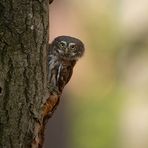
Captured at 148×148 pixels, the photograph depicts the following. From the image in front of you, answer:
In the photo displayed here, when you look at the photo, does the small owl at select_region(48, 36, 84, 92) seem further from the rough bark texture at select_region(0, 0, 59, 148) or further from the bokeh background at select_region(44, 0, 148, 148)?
the bokeh background at select_region(44, 0, 148, 148)

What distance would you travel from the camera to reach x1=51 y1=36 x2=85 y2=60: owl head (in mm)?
3756

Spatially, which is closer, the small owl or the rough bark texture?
the rough bark texture

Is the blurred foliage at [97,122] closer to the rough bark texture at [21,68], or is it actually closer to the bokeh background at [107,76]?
the bokeh background at [107,76]

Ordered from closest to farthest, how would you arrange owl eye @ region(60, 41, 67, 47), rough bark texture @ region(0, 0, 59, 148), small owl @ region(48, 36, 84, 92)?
1. rough bark texture @ region(0, 0, 59, 148)
2. small owl @ region(48, 36, 84, 92)
3. owl eye @ region(60, 41, 67, 47)

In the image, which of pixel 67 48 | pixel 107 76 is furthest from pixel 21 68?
pixel 107 76

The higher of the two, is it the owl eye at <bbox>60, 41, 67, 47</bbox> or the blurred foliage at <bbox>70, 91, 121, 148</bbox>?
the owl eye at <bbox>60, 41, 67, 47</bbox>

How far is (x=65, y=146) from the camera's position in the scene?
9.09 metres

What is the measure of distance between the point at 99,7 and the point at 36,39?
761 cm

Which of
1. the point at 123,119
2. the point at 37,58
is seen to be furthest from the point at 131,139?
the point at 37,58

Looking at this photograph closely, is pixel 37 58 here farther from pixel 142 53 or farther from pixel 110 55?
pixel 110 55

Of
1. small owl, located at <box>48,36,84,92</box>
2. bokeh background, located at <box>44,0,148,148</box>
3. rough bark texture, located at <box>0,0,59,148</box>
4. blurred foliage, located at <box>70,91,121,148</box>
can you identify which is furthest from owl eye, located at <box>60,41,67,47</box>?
blurred foliage, located at <box>70,91,121,148</box>

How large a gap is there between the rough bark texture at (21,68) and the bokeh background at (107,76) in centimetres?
558

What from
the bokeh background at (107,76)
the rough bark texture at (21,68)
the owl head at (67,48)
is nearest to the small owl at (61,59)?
the owl head at (67,48)

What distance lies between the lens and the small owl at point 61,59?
3.68 metres
